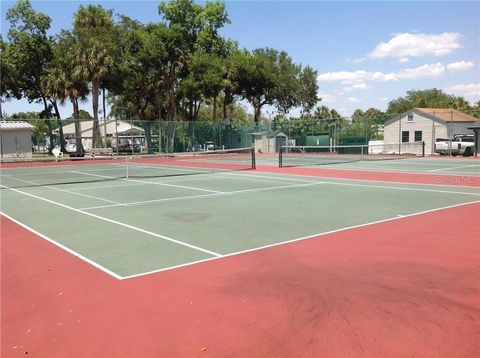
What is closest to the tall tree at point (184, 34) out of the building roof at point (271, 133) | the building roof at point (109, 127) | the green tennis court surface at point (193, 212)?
the building roof at point (109, 127)

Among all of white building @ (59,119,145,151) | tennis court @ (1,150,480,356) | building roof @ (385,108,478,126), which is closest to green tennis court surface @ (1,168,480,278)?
tennis court @ (1,150,480,356)

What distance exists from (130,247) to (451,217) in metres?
6.88

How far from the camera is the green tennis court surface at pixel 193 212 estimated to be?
7930 millimetres

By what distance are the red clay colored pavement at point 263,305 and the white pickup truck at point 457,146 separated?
32930 mm

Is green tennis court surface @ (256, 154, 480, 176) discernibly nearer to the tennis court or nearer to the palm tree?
the tennis court

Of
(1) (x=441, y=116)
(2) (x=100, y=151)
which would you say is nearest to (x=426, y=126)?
(1) (x=441, y=116)

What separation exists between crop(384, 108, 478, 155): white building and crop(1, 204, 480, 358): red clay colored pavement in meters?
36.3

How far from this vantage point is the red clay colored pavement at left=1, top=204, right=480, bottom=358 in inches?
169

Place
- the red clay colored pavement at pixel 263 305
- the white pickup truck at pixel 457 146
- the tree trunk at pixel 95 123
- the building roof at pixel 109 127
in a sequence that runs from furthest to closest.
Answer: the tree trunk at pixel 95 123, the building roof at pixel 109 127, the white pickup truck at pixel 457 146, the red clay colored pavement at pixel 263 305

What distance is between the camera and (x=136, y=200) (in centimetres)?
1395

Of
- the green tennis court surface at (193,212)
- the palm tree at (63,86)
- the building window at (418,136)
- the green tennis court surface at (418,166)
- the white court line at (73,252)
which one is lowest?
the white court line at (73,252)

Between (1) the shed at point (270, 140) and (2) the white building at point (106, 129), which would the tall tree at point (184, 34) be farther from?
(1) the shed at point (270, 140)

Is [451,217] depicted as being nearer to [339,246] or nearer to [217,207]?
[339,246]

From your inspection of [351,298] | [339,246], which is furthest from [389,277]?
[339,246]
